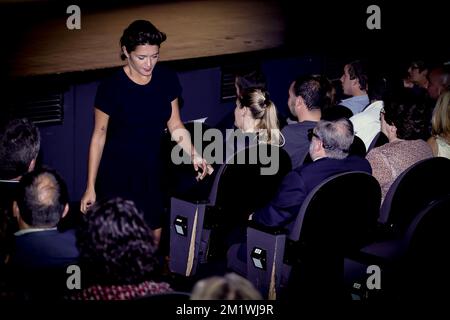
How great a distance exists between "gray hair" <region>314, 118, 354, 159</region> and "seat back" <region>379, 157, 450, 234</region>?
26cm

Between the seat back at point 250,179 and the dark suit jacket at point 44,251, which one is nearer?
the dark suit jacket at point 44,251

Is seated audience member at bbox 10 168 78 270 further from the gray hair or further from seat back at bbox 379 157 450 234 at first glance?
seat back at bbox 379 157 450 234

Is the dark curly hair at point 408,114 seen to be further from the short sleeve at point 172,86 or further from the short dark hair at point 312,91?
the short sleeve at point 172,86

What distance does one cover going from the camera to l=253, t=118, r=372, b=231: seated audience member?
2.99m

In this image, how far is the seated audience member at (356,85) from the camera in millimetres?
4598

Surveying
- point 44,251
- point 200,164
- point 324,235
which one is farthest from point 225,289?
point 200,164

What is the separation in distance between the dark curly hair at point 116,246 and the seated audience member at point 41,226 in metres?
0.27

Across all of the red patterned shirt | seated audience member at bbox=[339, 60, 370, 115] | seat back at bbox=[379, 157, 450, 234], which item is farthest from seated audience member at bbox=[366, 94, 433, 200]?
the red patterned shirt

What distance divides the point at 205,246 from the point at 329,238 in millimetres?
756

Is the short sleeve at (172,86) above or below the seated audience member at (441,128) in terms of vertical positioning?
above

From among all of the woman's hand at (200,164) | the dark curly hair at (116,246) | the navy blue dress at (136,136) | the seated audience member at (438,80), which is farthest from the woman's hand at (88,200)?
the seated audience member at (438,80)

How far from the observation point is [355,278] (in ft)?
9.54
